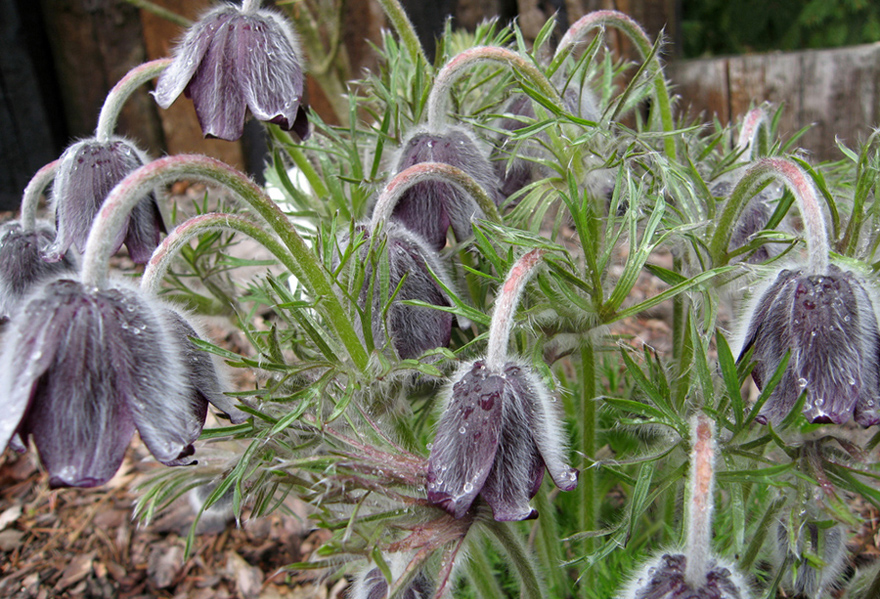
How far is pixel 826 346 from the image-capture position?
766 mm

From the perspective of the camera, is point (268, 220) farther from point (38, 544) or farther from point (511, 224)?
point (38, 544)

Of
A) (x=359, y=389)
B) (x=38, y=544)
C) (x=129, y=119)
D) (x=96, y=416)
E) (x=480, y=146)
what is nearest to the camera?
(x=96, y=416)

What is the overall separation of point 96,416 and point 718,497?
1.31 m

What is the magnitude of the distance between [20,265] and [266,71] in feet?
1.52

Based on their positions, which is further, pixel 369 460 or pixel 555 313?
pixel 555 313

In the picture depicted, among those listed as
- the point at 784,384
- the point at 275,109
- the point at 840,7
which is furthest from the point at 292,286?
the point at 840,7

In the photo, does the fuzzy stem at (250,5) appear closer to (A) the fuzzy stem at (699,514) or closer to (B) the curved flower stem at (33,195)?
(B) the curved flower stem at (33,195)

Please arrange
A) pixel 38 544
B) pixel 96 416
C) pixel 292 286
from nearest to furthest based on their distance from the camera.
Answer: pixel 96 416 < pixel 292 286 < pixel 38 544

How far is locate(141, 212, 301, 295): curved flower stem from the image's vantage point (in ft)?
2.61

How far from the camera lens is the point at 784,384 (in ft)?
2.60

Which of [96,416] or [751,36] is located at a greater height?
[751,36]

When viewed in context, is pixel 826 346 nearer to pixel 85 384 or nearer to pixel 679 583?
pixel 679 583

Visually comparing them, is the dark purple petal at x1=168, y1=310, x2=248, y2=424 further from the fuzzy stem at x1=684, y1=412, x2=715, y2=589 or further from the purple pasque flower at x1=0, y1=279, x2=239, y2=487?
the fuzzy stem at x1=684, y1=412, x2=715, y2=589

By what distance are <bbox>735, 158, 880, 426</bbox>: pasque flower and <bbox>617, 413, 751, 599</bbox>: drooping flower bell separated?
0.36 ft
